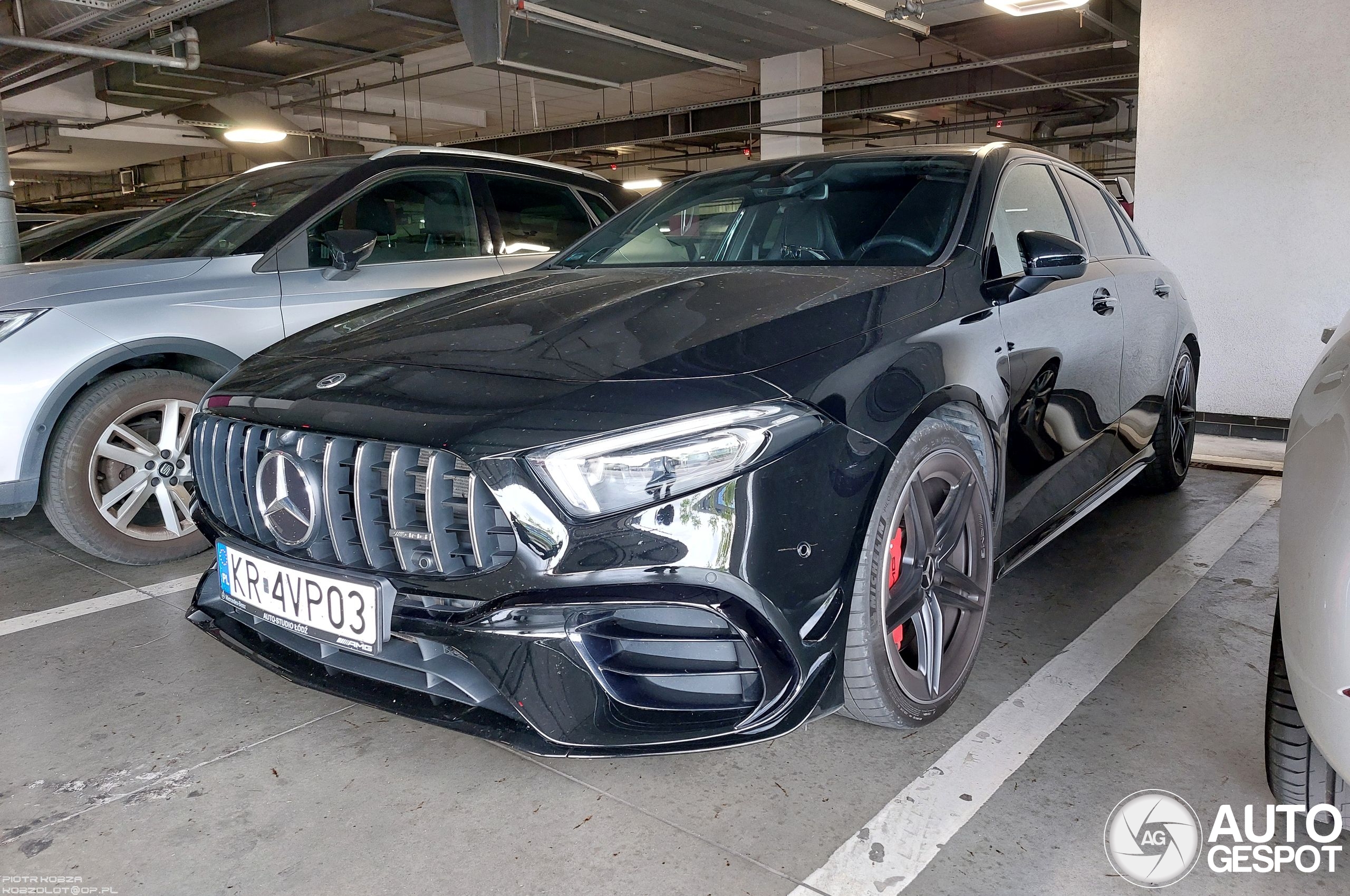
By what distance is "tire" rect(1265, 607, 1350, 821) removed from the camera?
1.62 metres

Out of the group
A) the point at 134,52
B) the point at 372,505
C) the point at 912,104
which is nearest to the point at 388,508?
the point at 372,505

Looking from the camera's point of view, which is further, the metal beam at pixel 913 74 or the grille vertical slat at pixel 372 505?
the metal beam at pixel 913 74

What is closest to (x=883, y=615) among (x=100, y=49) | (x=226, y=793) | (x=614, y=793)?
(x=614, y=793)

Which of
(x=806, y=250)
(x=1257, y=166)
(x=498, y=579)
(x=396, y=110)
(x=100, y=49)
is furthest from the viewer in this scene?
(x=396, y=110)

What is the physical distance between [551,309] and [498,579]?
2.55 feet

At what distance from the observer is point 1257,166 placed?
5387 millimetres

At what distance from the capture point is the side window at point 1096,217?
10.5 ft

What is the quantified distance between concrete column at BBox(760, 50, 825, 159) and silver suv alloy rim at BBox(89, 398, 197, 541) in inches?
369

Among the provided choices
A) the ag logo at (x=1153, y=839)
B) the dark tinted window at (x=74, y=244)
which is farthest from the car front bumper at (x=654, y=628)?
the dark tinted window at (x=74, y=244)

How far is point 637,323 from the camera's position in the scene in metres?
1.96

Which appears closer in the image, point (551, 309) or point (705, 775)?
point (705, 775)

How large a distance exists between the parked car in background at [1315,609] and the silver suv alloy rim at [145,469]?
10.6ft

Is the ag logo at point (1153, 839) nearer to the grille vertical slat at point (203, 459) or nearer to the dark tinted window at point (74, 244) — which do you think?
the grille vertical slat at point (203, 459)

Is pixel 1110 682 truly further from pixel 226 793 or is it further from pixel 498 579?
pixel 226 793
